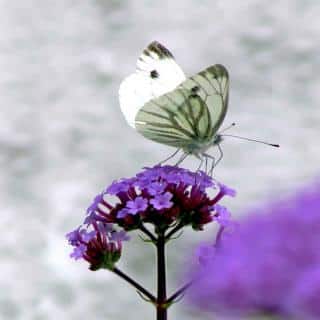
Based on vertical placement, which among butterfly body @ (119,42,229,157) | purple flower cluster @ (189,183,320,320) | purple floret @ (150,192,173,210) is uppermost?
butterfly body @ (119,42,229,157)

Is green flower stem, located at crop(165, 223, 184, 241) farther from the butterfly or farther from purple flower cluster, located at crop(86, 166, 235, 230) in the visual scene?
the butterfly

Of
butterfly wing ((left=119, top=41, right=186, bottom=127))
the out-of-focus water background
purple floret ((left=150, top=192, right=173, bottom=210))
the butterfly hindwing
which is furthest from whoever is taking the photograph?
the out-of-focus water background

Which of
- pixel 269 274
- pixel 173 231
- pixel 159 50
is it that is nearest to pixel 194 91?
pixel 159 50

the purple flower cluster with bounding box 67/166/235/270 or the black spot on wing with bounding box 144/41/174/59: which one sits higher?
the black spot on wing with bounding box 144/41/174/59

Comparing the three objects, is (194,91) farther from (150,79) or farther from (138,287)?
(138,287)

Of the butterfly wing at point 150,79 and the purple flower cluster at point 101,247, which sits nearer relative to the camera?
the purple flower cluster at point 101,247

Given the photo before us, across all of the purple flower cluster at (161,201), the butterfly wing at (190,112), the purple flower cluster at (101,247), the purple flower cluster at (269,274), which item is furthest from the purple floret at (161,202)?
the purple flower cluster at (269,274)

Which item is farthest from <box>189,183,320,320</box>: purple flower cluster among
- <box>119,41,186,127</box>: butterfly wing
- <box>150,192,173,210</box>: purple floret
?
<box>119,41,186,127</box>: butterfly wing

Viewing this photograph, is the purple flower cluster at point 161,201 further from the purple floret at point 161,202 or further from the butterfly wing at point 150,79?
the butterfly wing at point 150,79
